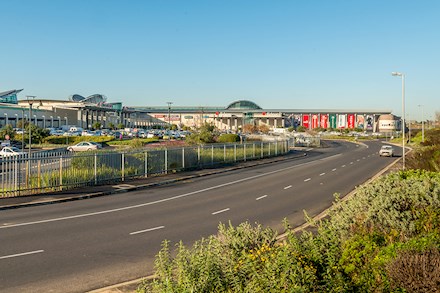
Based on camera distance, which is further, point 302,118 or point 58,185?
point 302,118

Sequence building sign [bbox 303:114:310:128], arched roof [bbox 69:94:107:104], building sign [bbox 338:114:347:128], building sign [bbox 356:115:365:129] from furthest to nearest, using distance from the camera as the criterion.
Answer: arched roof [bbox 69:94:107:104], building sign [bbox 303:114:310:128], building sign [bbox 338:114:347:128], building sign [bbox 356:115:365:129]

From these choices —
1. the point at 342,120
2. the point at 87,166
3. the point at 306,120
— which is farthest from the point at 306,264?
the point at 306,120

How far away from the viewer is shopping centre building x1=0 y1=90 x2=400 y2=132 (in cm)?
13588

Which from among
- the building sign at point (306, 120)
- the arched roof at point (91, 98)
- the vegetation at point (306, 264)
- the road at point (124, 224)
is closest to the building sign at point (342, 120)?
the building sign at point (306, 120)

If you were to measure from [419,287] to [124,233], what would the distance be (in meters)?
9.74

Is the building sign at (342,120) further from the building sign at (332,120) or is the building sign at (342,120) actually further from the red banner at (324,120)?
the red banner at (324,120)

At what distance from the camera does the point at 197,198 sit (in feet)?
68.8

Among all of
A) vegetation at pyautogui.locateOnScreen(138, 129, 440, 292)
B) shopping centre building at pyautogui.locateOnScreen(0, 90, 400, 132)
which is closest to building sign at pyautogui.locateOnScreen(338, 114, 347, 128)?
shopping centre building at pyautogui.locateOnScreen(0, 90, 400, 132)

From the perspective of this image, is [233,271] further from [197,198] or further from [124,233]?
[197,198]

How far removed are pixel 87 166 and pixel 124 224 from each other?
10044 millimetres

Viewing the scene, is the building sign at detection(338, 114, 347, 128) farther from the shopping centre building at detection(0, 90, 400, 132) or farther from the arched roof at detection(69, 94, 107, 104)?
the arched roof at detection(69, 94, 107, 104)

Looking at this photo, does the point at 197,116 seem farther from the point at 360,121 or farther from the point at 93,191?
the point at 93,191

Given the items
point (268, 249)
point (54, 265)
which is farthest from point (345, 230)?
point (54, 265)

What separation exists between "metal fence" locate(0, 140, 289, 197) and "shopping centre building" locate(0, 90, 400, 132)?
100m
